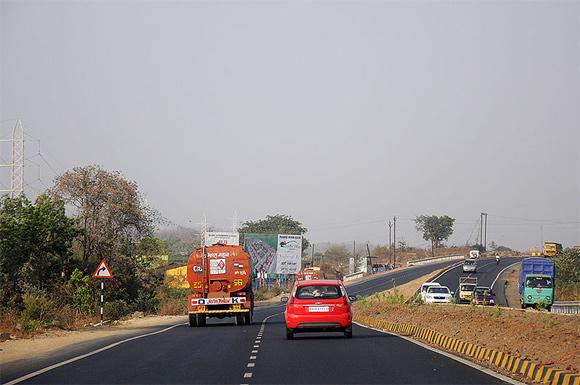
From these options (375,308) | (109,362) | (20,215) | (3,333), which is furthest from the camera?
(375,308)

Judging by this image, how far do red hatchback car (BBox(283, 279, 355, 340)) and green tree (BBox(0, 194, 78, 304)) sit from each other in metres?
16.5

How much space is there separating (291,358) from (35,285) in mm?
23924

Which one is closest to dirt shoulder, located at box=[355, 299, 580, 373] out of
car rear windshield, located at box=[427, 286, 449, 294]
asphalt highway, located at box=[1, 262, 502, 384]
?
asphalt highway, located at box=[1, 262, 502, 384]

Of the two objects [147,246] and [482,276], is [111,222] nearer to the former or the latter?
[147,246]

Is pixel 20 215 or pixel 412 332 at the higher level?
pixel 20 215

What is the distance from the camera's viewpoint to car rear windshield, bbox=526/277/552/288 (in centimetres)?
5788

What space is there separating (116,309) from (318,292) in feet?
80.2

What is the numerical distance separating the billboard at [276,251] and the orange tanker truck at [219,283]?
232ft

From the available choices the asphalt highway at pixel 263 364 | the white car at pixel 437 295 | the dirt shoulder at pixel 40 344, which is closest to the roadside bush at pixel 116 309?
the dirt shoulder at pixel 40 344

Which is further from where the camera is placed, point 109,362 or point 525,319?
point 525,319

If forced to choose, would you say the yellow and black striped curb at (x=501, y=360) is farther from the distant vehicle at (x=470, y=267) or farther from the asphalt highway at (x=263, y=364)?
the distant vehicle at (x=470, y=267)

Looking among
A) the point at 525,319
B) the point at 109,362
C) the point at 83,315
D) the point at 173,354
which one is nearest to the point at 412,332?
the point at 525,319

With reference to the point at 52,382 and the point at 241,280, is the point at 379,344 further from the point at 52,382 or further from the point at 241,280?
the point at 241,280

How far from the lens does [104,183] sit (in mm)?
53406
